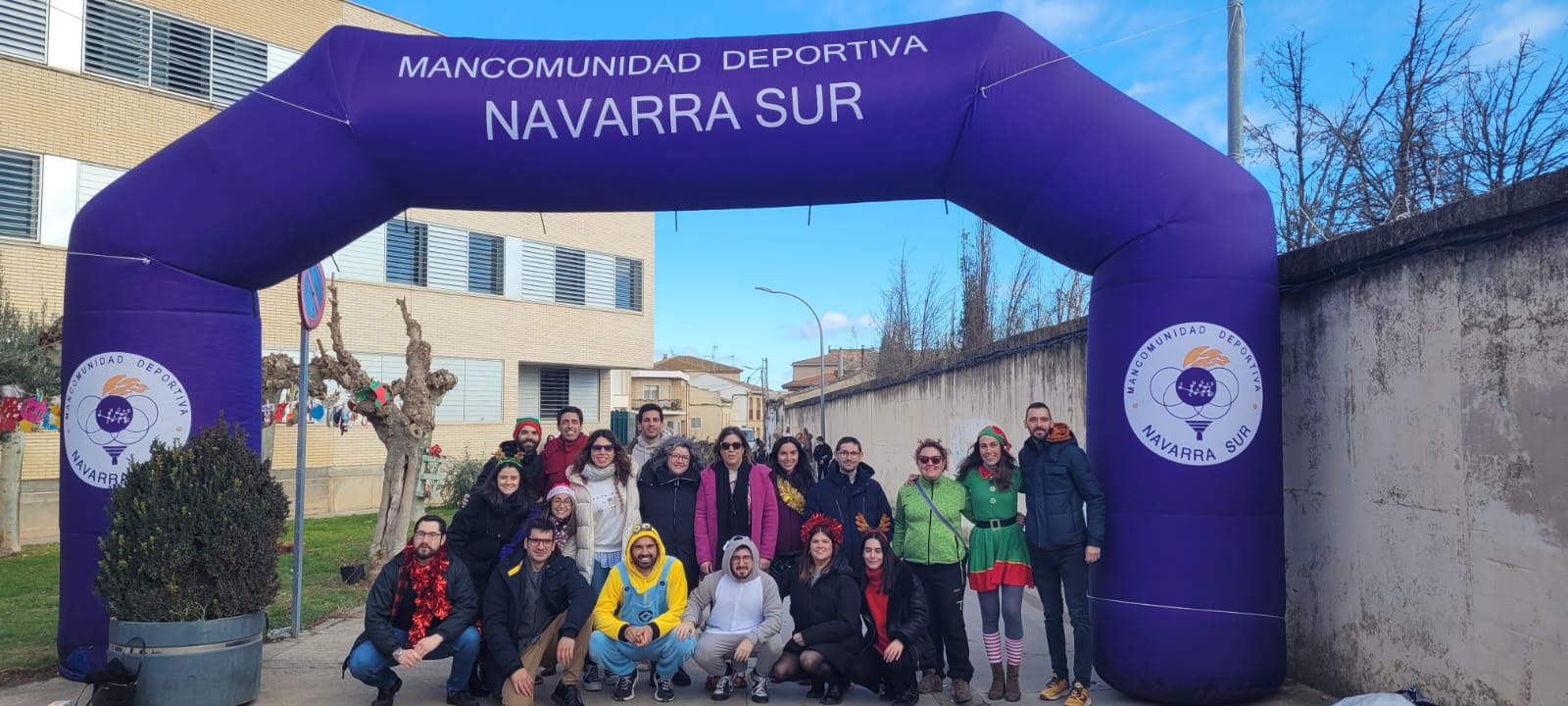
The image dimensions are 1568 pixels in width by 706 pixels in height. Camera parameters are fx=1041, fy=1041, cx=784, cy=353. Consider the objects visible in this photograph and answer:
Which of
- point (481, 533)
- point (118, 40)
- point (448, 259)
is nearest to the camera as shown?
point (481, 533)

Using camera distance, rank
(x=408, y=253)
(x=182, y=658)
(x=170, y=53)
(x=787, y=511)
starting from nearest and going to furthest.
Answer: (x=182, y=658) → (x=787, y=511) → (x=170, y=53) → (x=408, y=253)

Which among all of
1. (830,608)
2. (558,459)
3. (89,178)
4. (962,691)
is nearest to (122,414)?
(558,459)

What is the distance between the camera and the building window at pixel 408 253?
74.3 feet

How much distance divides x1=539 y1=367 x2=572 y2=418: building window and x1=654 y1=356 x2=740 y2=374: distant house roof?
71.8m

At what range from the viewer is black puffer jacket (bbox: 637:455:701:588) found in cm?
678

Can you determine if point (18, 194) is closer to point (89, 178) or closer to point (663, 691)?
point (89, 178)

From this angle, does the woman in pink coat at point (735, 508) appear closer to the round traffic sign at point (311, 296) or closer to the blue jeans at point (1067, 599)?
the blue jeans at point (1067, 599)

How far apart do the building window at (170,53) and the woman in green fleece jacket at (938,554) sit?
1779 centimetres

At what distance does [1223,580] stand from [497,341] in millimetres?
21507

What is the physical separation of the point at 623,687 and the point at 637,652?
229mm

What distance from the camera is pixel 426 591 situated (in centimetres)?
587

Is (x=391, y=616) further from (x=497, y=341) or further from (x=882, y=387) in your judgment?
(x=497, y=341)

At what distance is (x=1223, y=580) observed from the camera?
568 cm

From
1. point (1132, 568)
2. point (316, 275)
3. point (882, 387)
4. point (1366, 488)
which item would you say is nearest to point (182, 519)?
point (316, 275)
